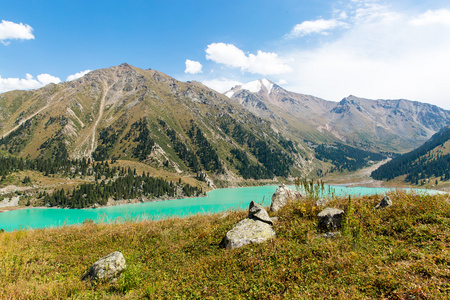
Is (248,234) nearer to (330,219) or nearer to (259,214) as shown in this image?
(259,214)

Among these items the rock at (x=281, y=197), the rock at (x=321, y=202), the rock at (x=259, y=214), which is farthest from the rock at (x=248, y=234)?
→ the rock at (x=321, y=202)

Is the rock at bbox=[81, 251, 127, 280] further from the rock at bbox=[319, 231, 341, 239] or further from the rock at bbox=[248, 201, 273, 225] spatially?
the rock at bbox=[319, 231, 341, 239]

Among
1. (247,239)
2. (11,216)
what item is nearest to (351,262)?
(247,239)

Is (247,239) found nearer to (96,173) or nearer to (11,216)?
(11,216)

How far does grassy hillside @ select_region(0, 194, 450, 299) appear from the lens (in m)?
6.10

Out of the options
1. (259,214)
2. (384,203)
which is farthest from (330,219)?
(259,214)

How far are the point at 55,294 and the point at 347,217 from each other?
11703mm

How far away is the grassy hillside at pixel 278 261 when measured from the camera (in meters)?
6.10

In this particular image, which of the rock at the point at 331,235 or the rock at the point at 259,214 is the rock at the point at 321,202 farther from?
the rock at the point at 259,214

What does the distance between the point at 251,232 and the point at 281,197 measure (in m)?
5.63

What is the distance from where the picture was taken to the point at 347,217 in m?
9.46

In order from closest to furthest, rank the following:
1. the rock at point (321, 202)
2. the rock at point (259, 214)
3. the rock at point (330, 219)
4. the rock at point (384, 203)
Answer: the rock at point (330, 219)
the rock at point (384, 203)
the rock at point (259, 214)
the rock at point (321, 202)

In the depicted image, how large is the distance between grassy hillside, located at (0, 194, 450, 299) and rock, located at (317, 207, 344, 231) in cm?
44

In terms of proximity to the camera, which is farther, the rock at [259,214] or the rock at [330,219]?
the rock at [259,214]
